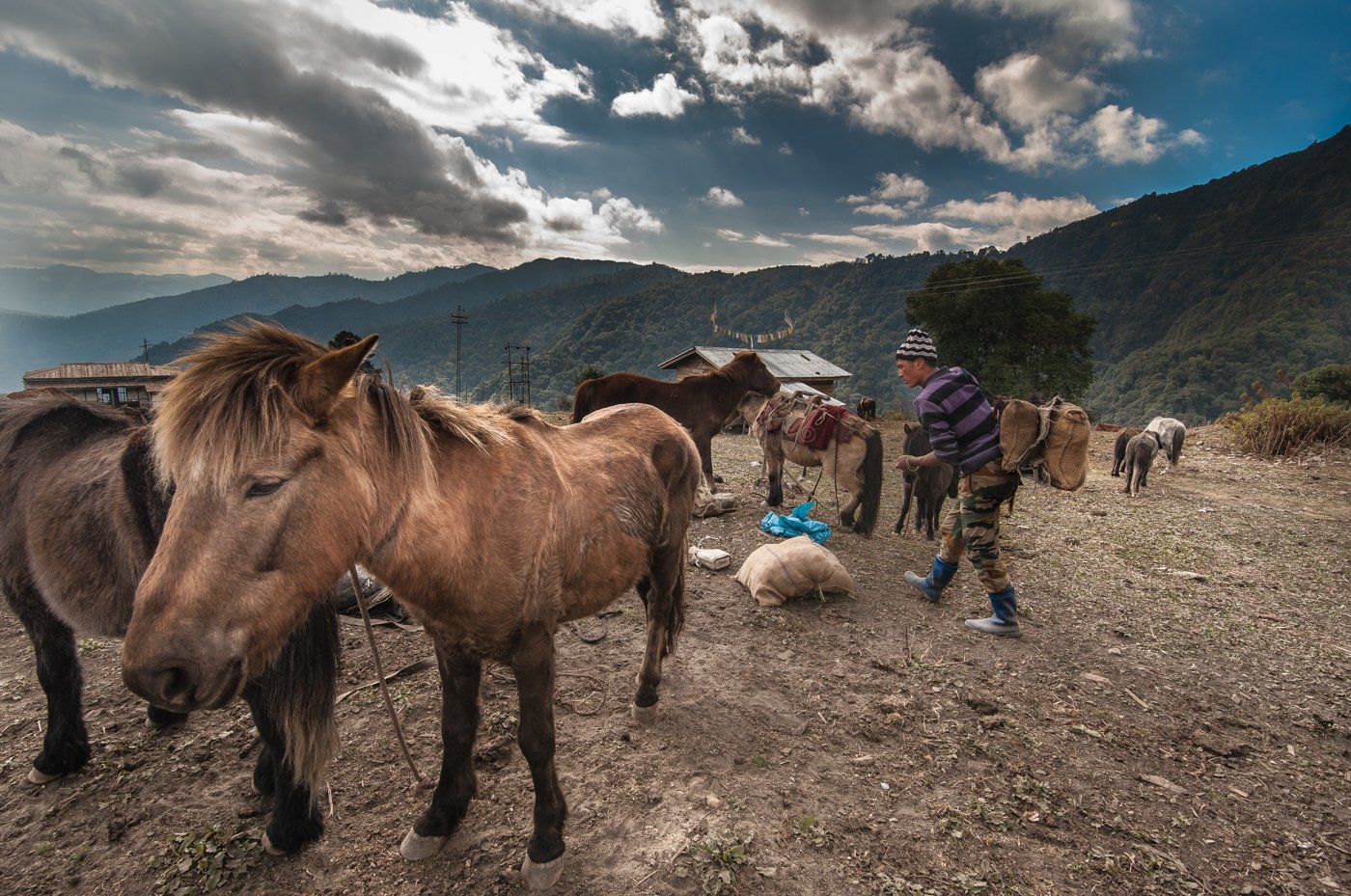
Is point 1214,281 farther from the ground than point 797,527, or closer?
farther from the ground

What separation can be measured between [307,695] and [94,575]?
126cm

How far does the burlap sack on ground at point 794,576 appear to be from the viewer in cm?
510

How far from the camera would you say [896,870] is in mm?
2393

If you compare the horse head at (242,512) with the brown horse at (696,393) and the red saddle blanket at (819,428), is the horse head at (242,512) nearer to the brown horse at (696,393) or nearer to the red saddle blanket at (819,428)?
the red saddle blanket at (819,428)

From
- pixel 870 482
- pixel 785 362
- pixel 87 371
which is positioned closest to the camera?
pixel 870 482

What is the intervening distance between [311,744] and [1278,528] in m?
12.9

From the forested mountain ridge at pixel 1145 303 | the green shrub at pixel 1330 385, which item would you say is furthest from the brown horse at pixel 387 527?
the green shrub at pixel 1330 385

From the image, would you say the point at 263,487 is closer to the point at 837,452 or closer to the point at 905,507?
the point at 837,452

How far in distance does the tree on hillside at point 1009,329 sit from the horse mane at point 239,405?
121 ft

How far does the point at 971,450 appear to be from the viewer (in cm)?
438

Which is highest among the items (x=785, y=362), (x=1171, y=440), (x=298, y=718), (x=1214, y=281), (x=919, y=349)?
(x=1214, y=281)

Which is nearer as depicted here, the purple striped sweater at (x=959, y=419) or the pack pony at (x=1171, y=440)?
the purple striped sweater at (x=959, y=419)

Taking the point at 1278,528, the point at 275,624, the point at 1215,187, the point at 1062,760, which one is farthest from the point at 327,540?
the point at 1215,187

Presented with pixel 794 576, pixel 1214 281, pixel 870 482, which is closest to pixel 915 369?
pixel 794 576
